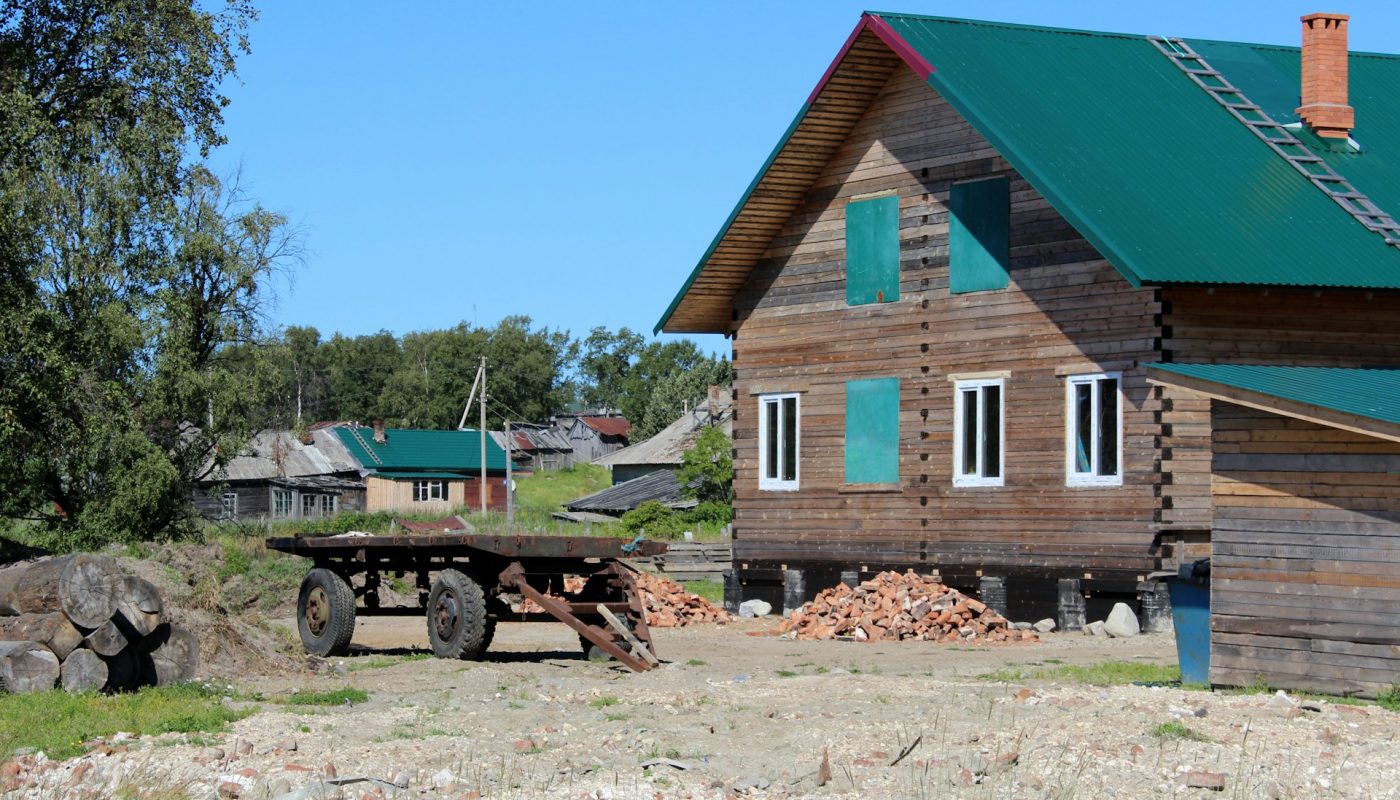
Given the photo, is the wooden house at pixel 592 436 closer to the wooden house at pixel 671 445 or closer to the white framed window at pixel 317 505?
the wooden house at pixel 671 445

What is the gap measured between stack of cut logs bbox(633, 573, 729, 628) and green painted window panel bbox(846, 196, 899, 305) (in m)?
5.65

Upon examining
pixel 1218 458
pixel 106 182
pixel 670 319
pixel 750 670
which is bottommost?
pixel 750 670

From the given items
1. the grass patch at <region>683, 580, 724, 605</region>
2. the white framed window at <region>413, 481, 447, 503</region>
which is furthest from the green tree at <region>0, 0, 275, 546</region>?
the white framed window at <region>413, 481, 447, 503</region>

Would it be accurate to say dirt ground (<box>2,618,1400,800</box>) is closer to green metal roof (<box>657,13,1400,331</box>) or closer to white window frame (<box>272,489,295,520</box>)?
green metal roof (<box>657,13,1400,331</box>)

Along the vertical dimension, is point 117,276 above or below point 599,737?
above

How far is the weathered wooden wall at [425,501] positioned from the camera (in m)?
89.9

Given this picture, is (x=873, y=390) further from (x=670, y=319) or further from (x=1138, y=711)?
(x=1138, y=711)

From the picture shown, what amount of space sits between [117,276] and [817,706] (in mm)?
24994

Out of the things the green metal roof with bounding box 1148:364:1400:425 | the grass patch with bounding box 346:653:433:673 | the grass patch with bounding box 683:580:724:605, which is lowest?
the grass patch with bounding box 683:580:724:605

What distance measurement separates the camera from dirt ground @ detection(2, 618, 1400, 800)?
1241 cm

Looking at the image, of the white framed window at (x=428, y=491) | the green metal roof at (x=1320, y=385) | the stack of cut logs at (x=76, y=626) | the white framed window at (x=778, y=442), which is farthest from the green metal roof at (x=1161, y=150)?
the white framed window at (x=428, y=491)

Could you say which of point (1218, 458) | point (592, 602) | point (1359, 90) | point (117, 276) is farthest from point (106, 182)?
point (1218, 458)

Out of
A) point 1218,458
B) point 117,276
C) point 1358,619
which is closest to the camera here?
point 1358,619

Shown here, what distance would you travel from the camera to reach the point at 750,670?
20.5 metres
